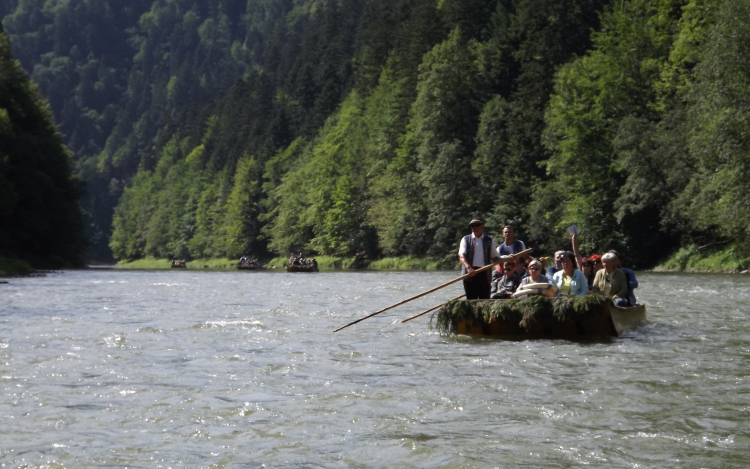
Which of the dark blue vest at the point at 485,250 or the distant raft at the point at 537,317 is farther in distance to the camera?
the dark blue vest at the point at 485,250

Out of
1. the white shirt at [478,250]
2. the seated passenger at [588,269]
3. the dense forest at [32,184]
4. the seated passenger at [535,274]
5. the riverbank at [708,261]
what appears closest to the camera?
the seated passenger at [535,274]

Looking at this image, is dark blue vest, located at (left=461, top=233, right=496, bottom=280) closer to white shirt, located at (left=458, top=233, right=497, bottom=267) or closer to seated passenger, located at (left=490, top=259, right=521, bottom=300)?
white shirt, located at (left=458, top=233, right=497, bottom=267)

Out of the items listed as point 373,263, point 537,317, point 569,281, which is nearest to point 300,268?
point 373,263

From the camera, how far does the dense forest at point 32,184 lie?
2058 inches

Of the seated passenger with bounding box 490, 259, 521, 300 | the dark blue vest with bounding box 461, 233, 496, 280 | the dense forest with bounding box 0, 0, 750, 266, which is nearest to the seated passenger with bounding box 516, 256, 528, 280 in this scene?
the seated passenger with bounding box 490, 259, 521, 300

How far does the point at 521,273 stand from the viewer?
1944 cm

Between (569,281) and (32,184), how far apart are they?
142 feet

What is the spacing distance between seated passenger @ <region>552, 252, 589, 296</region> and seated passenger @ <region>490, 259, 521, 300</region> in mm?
809

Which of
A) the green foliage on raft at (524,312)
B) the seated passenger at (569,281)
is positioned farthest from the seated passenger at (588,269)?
the green foliage on raft at (524,312)

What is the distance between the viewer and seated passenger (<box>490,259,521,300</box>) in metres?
18.4

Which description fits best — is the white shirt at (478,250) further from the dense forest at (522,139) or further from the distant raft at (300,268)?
the distant raft at (300,268)

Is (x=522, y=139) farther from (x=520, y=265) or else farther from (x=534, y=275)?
(x=534, y=275)

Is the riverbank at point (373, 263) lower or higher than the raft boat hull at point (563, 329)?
higher

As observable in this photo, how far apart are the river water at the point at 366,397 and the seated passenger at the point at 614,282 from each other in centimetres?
84
